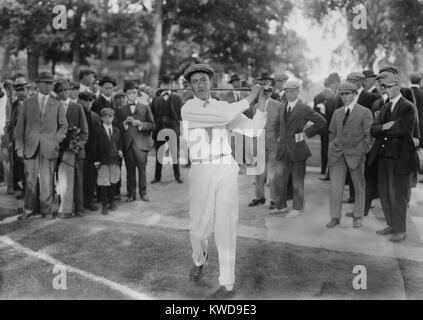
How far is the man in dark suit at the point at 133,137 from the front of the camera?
8820 millimetres

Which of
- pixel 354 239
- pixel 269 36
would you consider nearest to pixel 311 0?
pixel 269 36

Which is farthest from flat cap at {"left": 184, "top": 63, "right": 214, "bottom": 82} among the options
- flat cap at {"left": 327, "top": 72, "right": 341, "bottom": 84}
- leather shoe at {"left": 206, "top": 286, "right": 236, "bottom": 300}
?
flat cap at {"left": 327, "top": 72, "right": 341, "bottom": 84}

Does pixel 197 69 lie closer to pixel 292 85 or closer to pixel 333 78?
pixel 292 85

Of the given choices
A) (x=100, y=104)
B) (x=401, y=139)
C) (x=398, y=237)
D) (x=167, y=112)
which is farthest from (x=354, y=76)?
(x=100, y=104)

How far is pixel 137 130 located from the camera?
8.88m

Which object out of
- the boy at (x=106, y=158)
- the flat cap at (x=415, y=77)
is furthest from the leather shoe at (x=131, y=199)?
the flat cap at (x=415, y=77)

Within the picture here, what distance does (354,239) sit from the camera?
650cm

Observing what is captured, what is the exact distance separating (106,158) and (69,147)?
2.20 feet

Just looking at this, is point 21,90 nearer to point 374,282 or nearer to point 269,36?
point 374,282

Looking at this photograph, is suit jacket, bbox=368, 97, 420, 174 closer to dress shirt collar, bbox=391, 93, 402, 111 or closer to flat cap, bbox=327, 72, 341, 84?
dress shirt collar, bbox=391, 93, 402, 111

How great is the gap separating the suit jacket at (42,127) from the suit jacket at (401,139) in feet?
14.6

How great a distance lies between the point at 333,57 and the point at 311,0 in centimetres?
305
